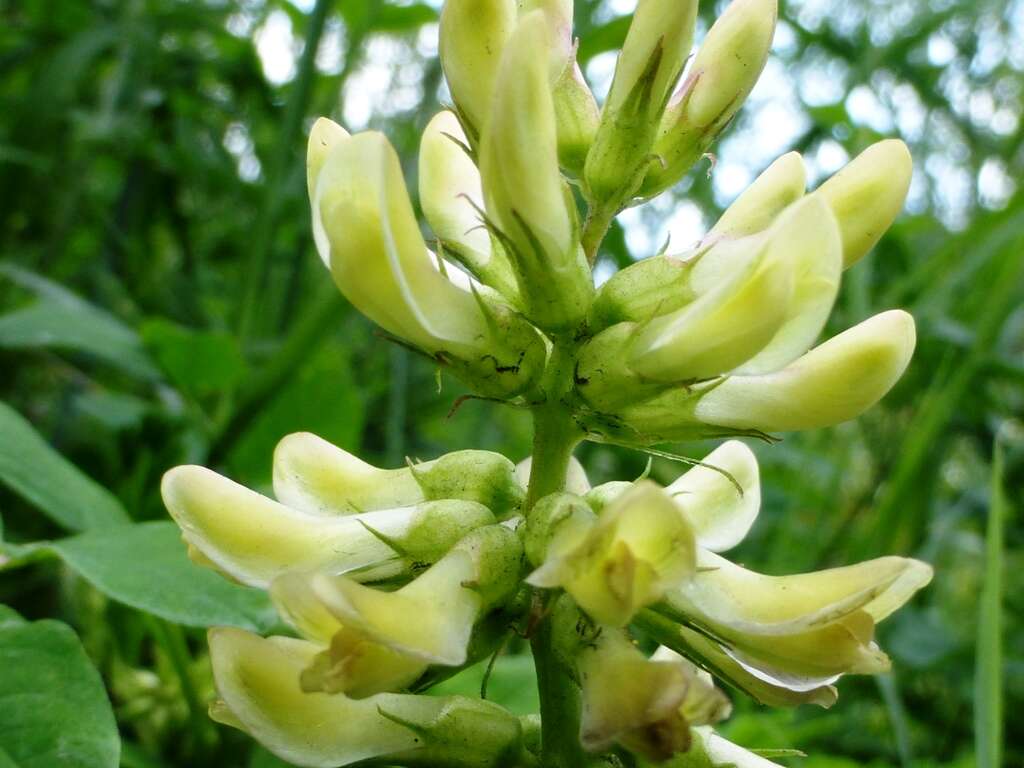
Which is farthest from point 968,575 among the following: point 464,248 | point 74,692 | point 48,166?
point 74,692

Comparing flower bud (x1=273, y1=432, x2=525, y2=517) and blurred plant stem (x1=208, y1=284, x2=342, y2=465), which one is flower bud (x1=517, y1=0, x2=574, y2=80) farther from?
blurred plant stem (x1=208, y1=284, x2=342, y2=465)

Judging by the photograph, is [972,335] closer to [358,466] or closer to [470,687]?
[470,687]

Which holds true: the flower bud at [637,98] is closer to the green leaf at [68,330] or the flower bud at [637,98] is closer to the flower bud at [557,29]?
the flower bud at [557,29]

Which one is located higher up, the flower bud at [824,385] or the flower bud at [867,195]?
the flower bud at [867,195]

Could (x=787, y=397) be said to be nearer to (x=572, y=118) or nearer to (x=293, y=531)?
(x=572, y=118)

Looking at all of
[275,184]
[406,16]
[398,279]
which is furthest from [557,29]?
[406,16]

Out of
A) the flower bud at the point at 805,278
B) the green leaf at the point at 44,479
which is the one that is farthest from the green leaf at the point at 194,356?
the flower bud at the point at 805,278
